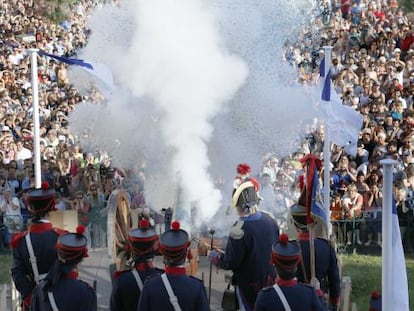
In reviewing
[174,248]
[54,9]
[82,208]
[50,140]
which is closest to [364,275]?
[82,208]

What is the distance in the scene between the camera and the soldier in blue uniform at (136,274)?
670 centimetres

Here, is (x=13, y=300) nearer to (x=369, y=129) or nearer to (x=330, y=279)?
(x=330, y=279)

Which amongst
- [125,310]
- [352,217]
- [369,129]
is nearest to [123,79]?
[352,217]

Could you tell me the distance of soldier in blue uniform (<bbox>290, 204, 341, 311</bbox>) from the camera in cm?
753

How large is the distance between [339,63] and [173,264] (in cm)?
1146

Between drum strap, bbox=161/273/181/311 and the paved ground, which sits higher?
drum strap, bbox=161/273/181/311

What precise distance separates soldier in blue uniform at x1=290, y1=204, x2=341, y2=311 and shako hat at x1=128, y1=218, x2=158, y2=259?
4.46ft

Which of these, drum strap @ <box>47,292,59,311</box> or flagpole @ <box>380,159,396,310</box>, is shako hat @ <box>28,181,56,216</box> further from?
flagpole @ <box>380,159,396,310</box>

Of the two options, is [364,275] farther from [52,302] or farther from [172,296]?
[52,302]

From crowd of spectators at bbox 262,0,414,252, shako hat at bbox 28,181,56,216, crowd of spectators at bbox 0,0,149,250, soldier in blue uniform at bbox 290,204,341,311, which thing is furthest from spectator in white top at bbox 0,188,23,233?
soldier in blue uniform at bbox 290,204,341,311

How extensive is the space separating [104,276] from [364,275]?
312 centimetres

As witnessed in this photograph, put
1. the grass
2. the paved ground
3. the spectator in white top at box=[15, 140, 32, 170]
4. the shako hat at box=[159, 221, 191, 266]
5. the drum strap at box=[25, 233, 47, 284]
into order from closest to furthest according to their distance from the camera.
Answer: the shako hat at box=[159, 221, 191, 266] → the drum strap at box=[25, 233, 47, 284] → the paved ground → the grass → the spectator in white top at box=[15, 140, 32, 170]

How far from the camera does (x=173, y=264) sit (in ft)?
20.4

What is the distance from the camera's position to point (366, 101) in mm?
15688
